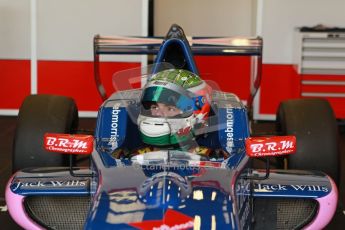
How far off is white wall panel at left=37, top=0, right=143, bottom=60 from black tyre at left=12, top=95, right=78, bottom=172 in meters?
2.70

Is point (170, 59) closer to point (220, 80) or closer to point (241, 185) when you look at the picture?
point (241, 185)

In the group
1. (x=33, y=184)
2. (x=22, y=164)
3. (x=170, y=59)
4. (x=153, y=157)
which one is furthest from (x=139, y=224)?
(x=170, y=59)

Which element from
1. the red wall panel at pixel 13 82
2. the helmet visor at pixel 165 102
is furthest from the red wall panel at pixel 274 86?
the helmet visor at pixel 165 102

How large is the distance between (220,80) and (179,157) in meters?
3.89

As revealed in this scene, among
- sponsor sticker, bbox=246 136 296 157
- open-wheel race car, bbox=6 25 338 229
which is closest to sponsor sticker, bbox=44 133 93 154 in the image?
open-wheel race car, bbox=6 25 338 229

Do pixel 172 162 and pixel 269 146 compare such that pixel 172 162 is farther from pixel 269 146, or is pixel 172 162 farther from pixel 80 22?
pixel 80 22

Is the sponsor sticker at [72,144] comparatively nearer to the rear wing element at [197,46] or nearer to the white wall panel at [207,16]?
the rear wing element at [197,46]

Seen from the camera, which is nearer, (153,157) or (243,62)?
(153,157)

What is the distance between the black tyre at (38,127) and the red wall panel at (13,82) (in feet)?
9.24

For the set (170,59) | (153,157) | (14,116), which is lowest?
(14,116)

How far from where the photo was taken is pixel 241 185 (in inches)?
106

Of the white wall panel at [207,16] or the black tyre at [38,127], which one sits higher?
the white wall panel at [207,16]

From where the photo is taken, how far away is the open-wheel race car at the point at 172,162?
2.36 metres

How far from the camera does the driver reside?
2.88 metres
